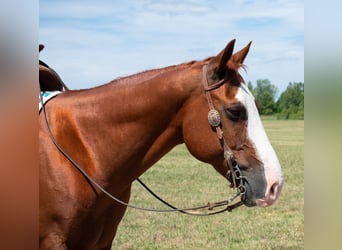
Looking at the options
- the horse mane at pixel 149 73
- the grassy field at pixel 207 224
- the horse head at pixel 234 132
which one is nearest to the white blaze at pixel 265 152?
the horse head at pixel 234 132

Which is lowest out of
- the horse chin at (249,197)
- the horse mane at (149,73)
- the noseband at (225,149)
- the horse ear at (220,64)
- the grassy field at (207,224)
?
the grassy field at (207,224)

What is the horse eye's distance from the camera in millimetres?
2488

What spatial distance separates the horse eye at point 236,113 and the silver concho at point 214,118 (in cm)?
6

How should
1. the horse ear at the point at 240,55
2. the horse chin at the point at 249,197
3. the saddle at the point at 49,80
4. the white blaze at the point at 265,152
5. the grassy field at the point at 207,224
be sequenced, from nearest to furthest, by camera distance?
1. the white blaze at the point at 265,152
2. the horse chin at the point at 249,197
3. the horse ear at the point at 240,55
4. the saddle at the point at 49,80
5. the grassy field at the point at 207,224

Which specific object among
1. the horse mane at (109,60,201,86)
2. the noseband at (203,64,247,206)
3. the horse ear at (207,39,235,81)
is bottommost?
the noseband at (203,64,247,206)

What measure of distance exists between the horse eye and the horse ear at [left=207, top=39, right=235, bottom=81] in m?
0.21

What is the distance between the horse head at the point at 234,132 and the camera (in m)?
2.47

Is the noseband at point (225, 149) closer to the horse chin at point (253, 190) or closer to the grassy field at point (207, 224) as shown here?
the horse chin at point (253, 190)

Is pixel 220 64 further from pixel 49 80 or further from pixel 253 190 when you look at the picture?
pixel 49 80

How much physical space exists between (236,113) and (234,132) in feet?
0.36

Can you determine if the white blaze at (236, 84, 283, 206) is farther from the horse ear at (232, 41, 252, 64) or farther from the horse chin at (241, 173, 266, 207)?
the horse ear at (232, 41, 252, 64)

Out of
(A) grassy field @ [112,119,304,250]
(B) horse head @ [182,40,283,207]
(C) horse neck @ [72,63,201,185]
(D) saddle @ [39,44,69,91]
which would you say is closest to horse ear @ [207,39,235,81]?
(B) horse head @ [182,40,283,207]

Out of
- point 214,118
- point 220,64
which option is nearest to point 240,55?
point 220,64

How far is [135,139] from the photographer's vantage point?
8.70 feet
